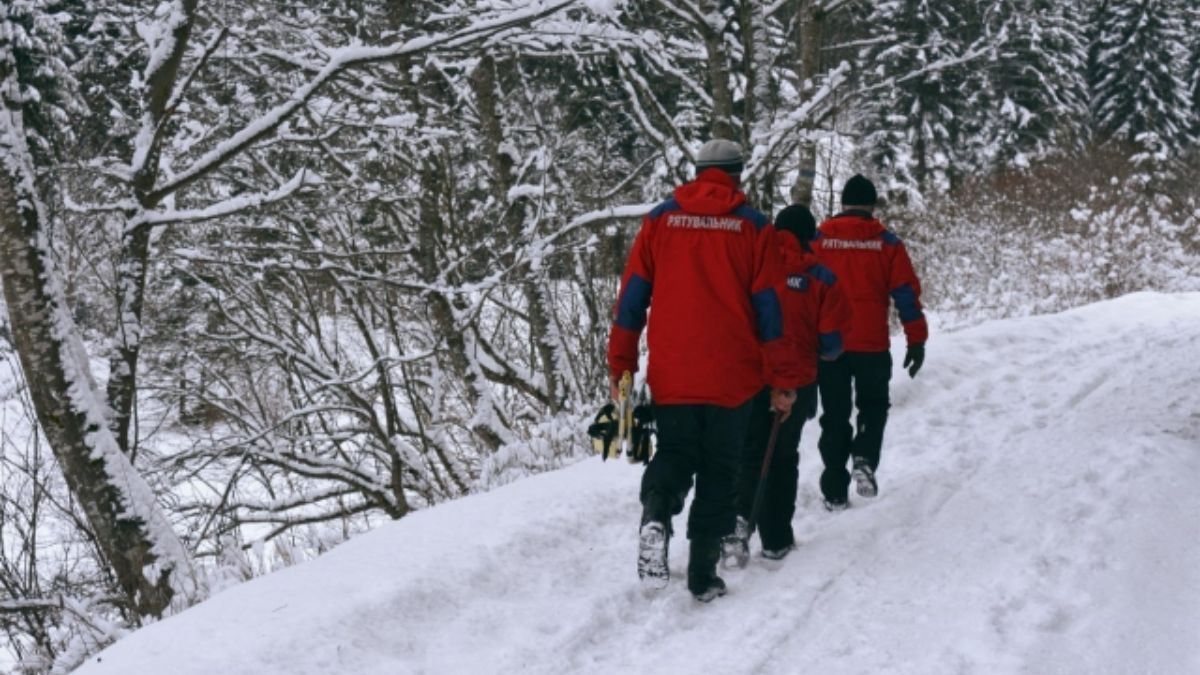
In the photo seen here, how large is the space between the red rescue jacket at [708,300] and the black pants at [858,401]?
1.48m

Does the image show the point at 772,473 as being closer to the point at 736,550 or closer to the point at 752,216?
the point at 736,550

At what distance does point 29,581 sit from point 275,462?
2.81 m

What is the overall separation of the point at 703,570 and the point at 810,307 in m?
1.57

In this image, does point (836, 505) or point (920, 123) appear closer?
point (836, 505)

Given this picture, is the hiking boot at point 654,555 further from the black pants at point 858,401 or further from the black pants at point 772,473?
the black pants at point 858,401

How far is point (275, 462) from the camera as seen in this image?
333 inches

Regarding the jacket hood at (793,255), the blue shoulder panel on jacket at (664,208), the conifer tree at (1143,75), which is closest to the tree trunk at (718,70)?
the jacket hood at (793,255)

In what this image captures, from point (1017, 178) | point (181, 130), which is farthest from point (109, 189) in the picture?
point (1017, 178)

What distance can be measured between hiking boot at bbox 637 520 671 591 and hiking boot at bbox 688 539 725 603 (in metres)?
0.12

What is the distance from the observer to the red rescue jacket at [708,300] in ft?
13.1

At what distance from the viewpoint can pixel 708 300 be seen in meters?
4.00

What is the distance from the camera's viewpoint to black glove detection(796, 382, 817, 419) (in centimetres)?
479

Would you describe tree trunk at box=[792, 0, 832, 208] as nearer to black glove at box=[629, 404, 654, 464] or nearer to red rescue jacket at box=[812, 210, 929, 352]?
red rescue jacket at box=[812, 210, 929, 352]

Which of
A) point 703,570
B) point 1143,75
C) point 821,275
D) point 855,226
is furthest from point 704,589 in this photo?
point 1143,75
